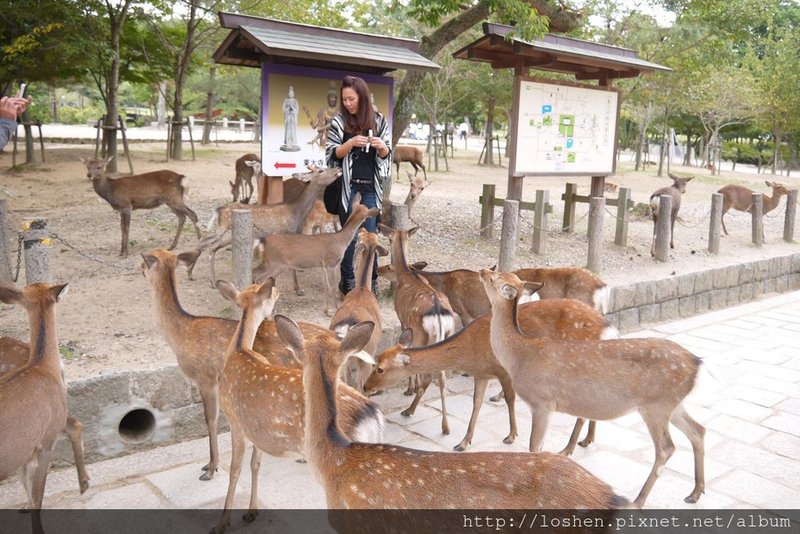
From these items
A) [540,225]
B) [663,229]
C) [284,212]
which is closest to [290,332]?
[284,212]

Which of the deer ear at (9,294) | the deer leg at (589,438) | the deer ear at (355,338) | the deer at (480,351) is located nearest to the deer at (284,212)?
the deer at (480,351)

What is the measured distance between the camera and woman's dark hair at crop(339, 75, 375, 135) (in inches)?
216

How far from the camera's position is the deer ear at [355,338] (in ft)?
8.35

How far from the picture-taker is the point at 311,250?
19.0ft

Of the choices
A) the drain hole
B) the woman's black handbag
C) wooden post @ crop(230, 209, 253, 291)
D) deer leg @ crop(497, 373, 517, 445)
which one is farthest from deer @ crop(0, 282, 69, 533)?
the woman's black handbag

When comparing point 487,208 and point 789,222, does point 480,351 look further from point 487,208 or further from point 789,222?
point 789,222

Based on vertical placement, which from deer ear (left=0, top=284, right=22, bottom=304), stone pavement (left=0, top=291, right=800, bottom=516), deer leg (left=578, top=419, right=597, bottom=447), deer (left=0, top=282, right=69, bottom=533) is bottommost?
stone pavement (left=0, top=291, right=800, bottom=516)

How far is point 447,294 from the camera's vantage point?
5.57 m

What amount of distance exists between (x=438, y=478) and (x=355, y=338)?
588 mm

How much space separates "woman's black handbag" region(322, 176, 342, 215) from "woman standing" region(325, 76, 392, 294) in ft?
0.29

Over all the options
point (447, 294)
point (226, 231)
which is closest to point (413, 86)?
point (226, 231)

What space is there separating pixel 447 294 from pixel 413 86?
461cm

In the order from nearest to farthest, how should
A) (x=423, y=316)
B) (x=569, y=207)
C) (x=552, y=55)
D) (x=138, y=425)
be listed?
(x=138, y=425) → (x=423, y=316) → (x=552, y=55) → (x=569, y=207)

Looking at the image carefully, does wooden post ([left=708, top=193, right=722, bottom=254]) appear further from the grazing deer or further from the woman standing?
the grazing deer
